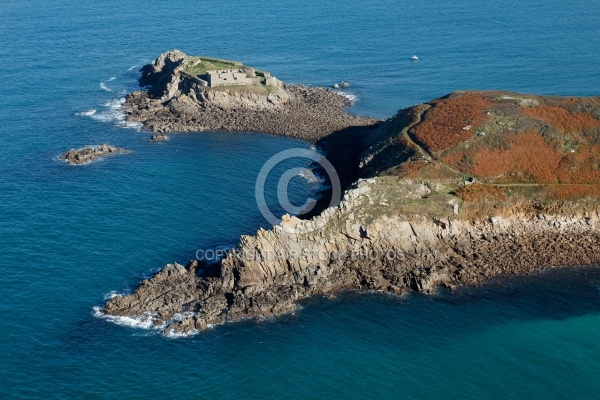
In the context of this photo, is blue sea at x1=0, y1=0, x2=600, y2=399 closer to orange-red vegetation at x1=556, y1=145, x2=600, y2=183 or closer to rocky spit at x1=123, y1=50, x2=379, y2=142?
rocky spit at x1=123, y1=50, x2=379, y2=142

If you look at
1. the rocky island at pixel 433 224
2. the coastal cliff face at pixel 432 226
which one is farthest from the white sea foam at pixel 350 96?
the coastal cliff face at pixel 432 226

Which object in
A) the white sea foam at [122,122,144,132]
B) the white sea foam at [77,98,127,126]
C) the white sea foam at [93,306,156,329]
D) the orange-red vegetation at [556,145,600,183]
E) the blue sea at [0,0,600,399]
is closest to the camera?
the blue sea at [0,0,600,399]

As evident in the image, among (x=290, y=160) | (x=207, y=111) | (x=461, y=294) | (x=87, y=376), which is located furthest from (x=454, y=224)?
(x=207, y=111)

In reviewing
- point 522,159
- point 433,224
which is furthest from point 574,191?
point 433,224

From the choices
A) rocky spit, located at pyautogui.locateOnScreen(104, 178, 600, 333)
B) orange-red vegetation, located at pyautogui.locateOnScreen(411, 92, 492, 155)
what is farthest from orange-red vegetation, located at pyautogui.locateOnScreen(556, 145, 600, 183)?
orange-red vegetation, located at pyautogui.locateOnScreen(411, 92, 492, 155)

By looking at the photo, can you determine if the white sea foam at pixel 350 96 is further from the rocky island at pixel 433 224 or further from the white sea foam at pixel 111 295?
the white sea foam at pixel 111 295
